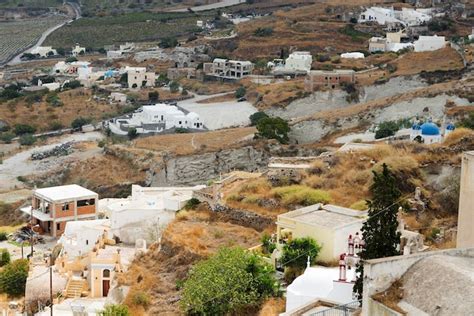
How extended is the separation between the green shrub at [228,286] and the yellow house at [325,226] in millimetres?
1249

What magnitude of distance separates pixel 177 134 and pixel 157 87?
18.6 metres

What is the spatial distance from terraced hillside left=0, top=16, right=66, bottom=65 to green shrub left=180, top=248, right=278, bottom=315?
263ft

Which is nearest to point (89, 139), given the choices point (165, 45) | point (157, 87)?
point (157, 87)

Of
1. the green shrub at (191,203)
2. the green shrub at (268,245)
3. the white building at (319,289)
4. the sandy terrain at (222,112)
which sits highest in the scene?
the white building at (319,289)

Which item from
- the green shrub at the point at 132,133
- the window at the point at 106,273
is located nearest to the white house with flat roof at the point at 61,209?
the window at the point at 106,273

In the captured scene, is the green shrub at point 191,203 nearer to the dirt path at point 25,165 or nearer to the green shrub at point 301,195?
the green shrub at point 301,195

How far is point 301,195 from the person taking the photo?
18.6 m

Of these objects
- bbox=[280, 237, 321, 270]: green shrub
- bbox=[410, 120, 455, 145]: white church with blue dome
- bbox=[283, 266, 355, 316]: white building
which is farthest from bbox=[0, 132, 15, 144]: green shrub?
bbox=[283, 266, 355, 316]: white building

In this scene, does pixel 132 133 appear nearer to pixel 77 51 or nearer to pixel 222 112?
pixel 222 112

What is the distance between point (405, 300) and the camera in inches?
367

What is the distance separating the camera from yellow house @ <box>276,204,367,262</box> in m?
15.1

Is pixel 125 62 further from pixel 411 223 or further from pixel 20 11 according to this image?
pixel 411 223

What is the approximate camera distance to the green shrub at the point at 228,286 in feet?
45.2

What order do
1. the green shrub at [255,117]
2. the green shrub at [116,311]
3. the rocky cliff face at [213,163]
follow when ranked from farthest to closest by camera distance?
the green shrub at [255,117] < the rocky cliff face at [213,163] < the green shrub at [116,311]
